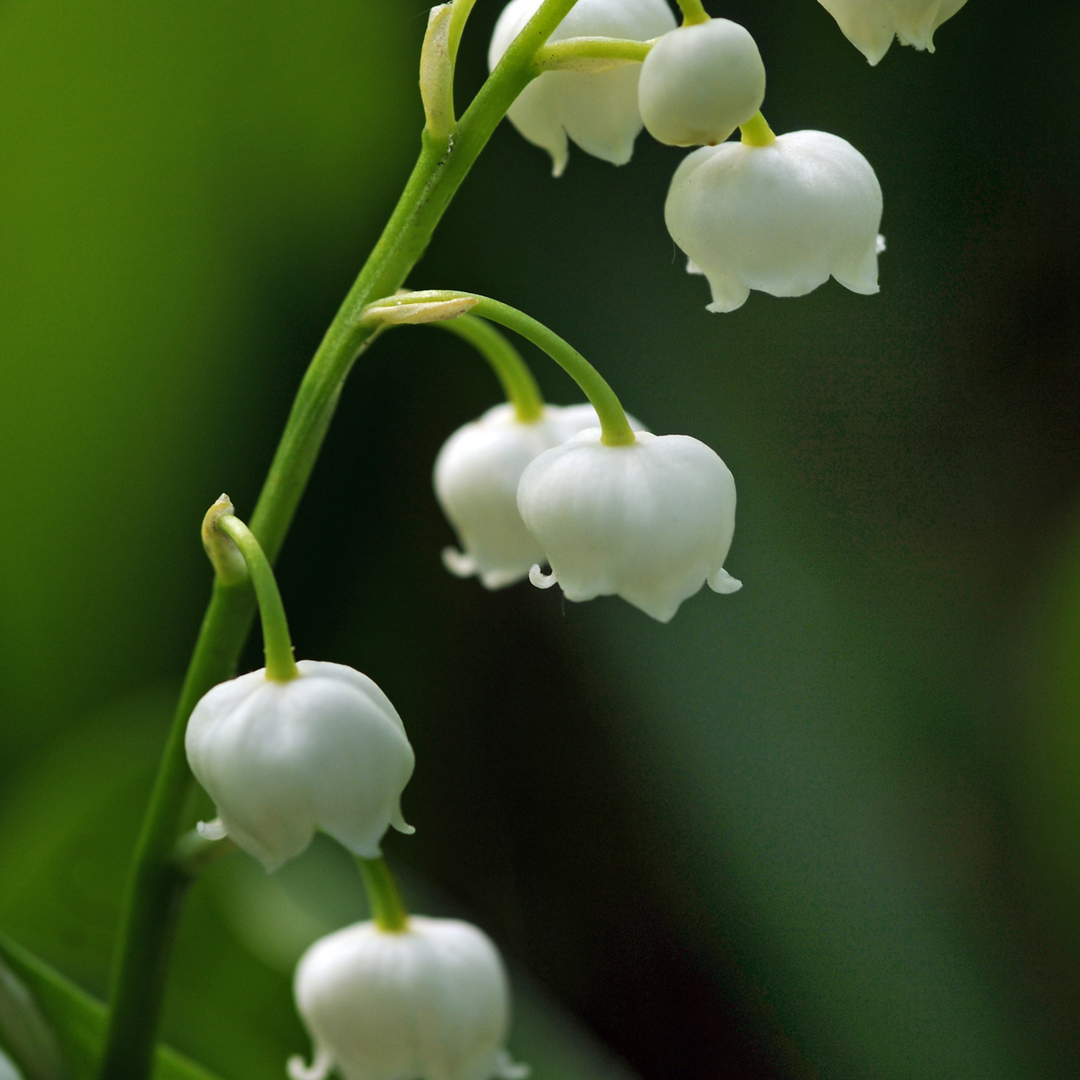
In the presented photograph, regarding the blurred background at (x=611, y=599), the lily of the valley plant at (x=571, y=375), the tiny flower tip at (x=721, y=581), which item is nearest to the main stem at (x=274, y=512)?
the lily of the valley plant at (x=571, y=375)

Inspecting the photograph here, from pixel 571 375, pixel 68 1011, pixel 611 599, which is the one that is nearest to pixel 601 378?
pixel 571 375

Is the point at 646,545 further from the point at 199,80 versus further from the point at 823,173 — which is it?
the point at 199,80

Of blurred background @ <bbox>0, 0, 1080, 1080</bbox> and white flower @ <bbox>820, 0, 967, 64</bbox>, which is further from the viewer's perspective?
blurred background @ <bbox>0, 0, 1080, 1080</bbox>

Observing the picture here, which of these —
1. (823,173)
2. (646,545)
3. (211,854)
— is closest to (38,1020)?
(211,854)

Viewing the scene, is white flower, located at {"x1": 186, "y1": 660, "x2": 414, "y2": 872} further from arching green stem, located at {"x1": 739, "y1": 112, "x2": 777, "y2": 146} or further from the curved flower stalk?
arching green stem, located at {"x1": 739, "y1": 112, "x2": 777, "y2": 146}

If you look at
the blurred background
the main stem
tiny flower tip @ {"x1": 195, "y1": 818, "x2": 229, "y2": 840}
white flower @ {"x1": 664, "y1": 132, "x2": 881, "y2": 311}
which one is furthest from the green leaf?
white flower @ {"x1": 664, "y1": 132, "x2": 881, "y2": 311}

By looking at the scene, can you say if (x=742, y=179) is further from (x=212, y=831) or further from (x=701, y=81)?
(x=212, y=831)

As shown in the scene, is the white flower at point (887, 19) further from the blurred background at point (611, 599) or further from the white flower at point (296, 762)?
the blurred background at point (611, 599)
